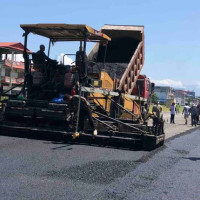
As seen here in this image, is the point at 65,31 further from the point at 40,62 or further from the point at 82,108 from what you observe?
the point at 82,108

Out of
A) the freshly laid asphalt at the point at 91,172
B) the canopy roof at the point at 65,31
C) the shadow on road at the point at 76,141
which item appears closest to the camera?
the freshly laid asphalt at the point at 91,172

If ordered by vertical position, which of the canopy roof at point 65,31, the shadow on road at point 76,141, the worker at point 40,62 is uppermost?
the canopy roof at point 65,31

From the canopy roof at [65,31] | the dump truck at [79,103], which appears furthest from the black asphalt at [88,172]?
the canopy roof at [65,31]

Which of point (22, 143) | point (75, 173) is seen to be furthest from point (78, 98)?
point (75, 173)

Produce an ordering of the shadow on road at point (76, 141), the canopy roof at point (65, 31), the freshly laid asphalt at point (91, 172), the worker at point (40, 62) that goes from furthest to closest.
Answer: the worker at point (40, 62) → the canopy roof at point (65, 31) → the shadow on road at point (76, 141) → the freshly laid asphalt at point (91, 172)

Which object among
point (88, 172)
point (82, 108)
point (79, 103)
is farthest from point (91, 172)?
point (82, 108)

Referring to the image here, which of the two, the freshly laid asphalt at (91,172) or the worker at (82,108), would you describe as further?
the worker at (82,108)

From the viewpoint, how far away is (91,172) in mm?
6051

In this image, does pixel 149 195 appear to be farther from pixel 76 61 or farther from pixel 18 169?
pixel 76 61

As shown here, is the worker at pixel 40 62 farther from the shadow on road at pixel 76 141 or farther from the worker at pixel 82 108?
the shadow on road at pixel 76 141

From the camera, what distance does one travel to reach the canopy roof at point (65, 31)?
9.62 metres

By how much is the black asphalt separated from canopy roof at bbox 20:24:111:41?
2.96 metres

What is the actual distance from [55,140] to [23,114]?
1041 mm

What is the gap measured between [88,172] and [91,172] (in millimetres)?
50
